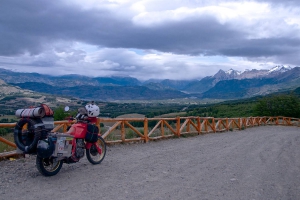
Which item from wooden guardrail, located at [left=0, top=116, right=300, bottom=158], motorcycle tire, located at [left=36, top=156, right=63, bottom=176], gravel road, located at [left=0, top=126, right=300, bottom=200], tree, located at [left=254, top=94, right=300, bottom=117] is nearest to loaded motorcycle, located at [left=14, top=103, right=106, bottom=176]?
motorcycle tire, located at [left=36, top=156, right=63, bottom=176]

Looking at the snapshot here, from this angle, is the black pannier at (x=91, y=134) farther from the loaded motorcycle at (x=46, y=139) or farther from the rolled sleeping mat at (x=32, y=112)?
the rolled sleeping mat at (x=32, y=112)

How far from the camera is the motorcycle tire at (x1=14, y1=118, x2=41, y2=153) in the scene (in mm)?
7078

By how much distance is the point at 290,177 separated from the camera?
8227 millimetres

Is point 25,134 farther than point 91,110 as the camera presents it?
No

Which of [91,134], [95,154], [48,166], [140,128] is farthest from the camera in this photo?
[140,128]

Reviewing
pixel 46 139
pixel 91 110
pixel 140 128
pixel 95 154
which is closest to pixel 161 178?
pixel 95 154

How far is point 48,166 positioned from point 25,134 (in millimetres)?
905

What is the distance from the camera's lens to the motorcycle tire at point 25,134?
23.2 ft

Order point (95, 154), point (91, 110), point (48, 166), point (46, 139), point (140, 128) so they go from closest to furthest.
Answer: point (46, 139), point (48, 166), point (91, 110), point (95, 154), point (140, 128)

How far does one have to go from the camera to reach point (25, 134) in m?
7.17

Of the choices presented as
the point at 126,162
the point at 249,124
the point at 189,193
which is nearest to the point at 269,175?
the point at 189,193

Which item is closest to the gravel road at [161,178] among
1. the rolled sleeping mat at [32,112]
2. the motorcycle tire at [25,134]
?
the motorcycle tire at [25,134]

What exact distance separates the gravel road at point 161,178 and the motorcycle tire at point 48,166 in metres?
0.14

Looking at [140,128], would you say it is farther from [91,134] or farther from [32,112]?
[32,112]
